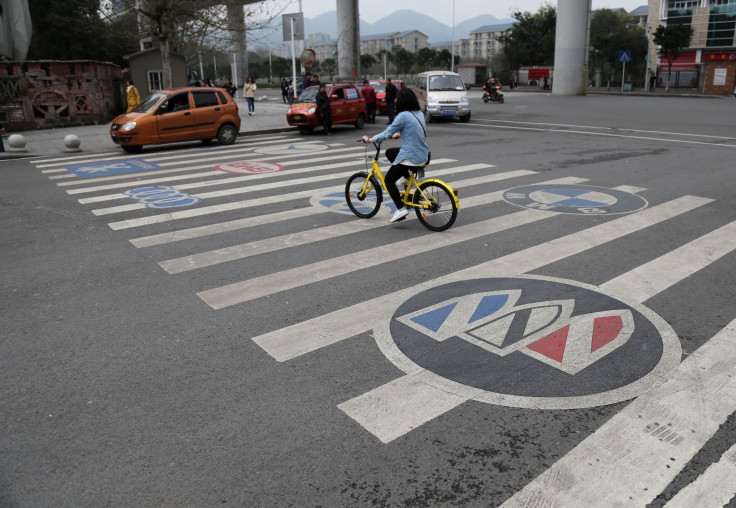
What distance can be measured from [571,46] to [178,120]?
39.0 meters

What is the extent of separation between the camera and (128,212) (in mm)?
9422

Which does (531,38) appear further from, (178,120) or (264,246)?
(264,246)

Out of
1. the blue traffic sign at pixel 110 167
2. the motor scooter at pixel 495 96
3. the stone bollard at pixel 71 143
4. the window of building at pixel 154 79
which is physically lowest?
the blue traffic sign at pixel 110 167

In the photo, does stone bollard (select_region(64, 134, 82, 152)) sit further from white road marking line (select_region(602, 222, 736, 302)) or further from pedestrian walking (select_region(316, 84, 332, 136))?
white road marking line (select_region(602, 222, 736, 302))

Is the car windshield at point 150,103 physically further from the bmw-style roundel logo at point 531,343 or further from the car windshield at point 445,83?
the bmw-style roundel logo at point 531,343

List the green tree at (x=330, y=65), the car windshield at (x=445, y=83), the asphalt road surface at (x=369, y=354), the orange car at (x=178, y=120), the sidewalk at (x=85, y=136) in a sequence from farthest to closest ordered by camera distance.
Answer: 1. the green tree at (x=330, y=65)
2. the car windshield at (x=445, y=83)
3. the sidewalk at (x=85, y=136)
4. the orange car at (x=178, y=120)
5. the asphalt road surface at (x=369, y=354)

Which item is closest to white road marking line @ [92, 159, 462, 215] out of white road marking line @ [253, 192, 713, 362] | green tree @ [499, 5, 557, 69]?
white road marking line @ [253, 192, 713, 362]

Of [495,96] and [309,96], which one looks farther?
[495,96]

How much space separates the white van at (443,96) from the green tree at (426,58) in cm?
7095

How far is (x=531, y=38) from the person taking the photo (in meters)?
75.3

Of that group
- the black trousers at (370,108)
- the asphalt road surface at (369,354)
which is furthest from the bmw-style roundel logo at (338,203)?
the black trousers at (370,108)

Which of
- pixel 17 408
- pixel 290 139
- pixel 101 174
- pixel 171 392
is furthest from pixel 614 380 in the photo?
pixel 290 139

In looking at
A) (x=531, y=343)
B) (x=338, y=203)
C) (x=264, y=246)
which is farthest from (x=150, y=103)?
(x=531, y=343)

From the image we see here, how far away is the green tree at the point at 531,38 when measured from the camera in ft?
243
